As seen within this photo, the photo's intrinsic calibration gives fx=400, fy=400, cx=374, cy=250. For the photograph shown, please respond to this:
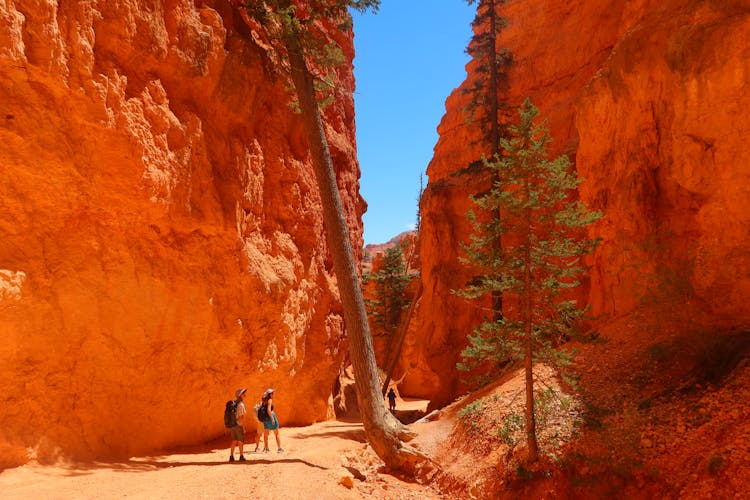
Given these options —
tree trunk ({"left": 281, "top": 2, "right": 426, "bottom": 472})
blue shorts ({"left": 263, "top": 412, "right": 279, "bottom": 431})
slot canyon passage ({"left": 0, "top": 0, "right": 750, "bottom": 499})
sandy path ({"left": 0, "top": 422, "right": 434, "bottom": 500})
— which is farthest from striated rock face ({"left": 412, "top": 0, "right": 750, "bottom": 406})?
blue shorts ({"left": 263, "top": 412, "right": 279, "bottom": 431})

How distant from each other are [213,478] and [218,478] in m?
0.08

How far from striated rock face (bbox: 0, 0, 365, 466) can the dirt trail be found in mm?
682

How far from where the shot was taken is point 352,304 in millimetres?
10078

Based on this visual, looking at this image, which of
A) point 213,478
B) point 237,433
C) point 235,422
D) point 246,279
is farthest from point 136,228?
point 213,478

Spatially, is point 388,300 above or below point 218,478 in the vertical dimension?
above

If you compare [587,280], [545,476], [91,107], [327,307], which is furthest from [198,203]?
[587,280]

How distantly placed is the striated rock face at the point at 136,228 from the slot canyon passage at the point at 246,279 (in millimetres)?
42

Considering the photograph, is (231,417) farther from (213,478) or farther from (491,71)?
(491,71)

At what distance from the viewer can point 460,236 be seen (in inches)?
969

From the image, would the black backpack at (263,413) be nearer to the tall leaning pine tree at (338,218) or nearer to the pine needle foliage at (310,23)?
the tall leaning pine tree at (338,218)

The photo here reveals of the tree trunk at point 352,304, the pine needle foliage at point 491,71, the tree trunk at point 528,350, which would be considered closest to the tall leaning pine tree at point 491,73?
the pine needle foliage at point 491,71

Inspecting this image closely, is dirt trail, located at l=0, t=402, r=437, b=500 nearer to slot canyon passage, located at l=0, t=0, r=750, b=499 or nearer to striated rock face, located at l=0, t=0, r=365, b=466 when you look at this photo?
slot canyon passage, located at l=0, t=0, r=750, b=499

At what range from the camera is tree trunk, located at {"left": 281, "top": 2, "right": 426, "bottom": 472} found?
906cm

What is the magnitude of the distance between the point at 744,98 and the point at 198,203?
39.0 ft
